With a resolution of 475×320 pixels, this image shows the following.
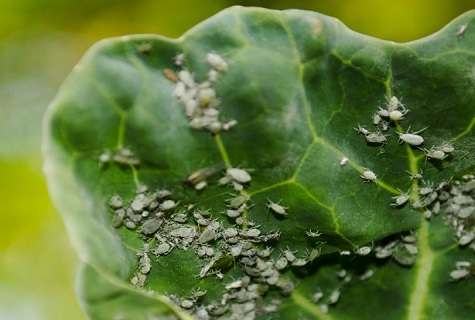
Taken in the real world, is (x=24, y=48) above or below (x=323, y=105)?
below

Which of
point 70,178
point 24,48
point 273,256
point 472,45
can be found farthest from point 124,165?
point 24,48

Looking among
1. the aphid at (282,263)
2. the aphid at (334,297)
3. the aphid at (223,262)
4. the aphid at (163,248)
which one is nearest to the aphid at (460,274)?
the aphid at (334,297)

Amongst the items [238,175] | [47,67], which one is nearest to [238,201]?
[238,175]

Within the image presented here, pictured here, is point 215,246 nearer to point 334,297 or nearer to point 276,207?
point 276,207

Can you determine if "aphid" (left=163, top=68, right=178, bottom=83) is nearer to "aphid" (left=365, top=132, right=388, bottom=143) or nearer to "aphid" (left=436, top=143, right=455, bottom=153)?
"aphid" (left=365, top=132, right=388, bottom=143)

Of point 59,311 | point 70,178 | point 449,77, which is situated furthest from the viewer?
point 59,311

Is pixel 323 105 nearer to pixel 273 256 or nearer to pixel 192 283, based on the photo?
pixel 273 256

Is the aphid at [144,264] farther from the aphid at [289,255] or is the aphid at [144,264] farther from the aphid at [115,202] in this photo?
the aphid at [289,255]
